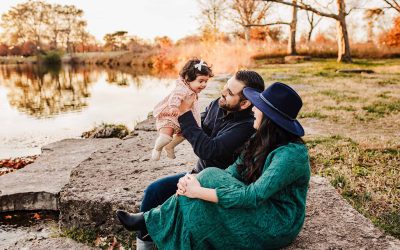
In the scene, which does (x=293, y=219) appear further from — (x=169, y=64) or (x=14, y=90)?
(x=169, y=64)

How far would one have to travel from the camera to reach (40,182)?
4.27 metres

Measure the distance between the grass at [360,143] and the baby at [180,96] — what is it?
1569 millimetres

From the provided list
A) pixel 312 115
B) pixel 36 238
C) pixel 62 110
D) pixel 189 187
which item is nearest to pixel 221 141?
pixel 189 187

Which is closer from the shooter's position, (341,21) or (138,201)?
(138,201)

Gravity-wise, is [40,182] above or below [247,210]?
below

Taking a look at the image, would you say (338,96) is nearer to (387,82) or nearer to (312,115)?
(312,115)

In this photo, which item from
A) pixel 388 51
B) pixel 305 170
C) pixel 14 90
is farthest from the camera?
pixel 388 51

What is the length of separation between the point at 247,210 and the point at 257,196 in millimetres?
133

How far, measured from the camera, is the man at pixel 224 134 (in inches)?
92.7

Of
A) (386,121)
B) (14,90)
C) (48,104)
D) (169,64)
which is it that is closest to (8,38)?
(169,64)

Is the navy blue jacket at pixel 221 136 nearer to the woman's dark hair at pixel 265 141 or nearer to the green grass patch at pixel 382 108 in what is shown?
the woman's dark hair at pixel 265 141

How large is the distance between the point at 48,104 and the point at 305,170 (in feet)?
40.1

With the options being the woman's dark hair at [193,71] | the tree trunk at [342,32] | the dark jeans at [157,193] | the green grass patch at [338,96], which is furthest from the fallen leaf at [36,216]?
the tree trunk at [342,32]

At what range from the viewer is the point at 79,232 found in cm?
310
